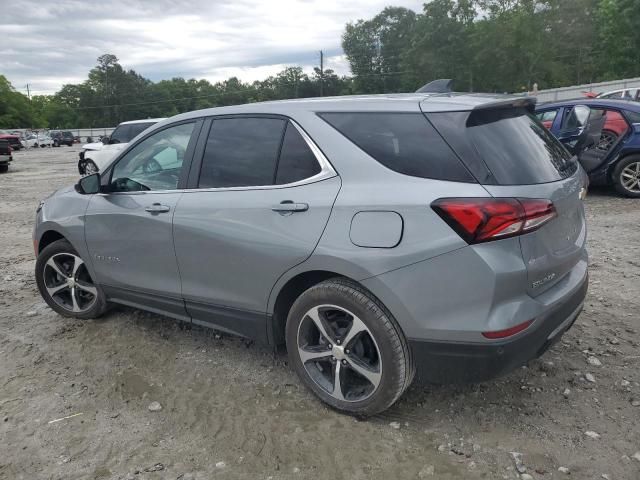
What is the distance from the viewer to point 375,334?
2691 millimetres

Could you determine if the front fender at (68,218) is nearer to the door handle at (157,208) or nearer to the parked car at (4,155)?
the door handle at (157,208)

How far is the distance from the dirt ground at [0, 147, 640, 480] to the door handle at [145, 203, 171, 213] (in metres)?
1.05

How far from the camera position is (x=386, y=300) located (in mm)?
2631

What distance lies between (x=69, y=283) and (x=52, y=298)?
0.26 meters

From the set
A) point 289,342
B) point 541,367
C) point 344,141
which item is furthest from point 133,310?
point 541,367

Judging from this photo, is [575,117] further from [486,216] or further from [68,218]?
[68,218]

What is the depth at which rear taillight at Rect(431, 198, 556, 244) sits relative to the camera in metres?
2.41

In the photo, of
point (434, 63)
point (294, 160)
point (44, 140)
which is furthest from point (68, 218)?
point (434, 63)

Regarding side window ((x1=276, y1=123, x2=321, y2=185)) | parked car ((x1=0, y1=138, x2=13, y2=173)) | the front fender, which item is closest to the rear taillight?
side window ((x1=276, y1=123, x2=321, y2=185))

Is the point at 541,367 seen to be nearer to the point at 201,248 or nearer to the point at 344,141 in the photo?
the point at 344,141

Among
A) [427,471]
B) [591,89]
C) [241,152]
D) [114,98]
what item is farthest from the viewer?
[114,98]

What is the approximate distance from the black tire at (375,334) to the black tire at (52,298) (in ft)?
6.90

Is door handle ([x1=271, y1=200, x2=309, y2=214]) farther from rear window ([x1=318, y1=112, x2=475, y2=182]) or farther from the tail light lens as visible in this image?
the tail light lens

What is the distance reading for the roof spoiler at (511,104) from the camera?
2706 millimetres
